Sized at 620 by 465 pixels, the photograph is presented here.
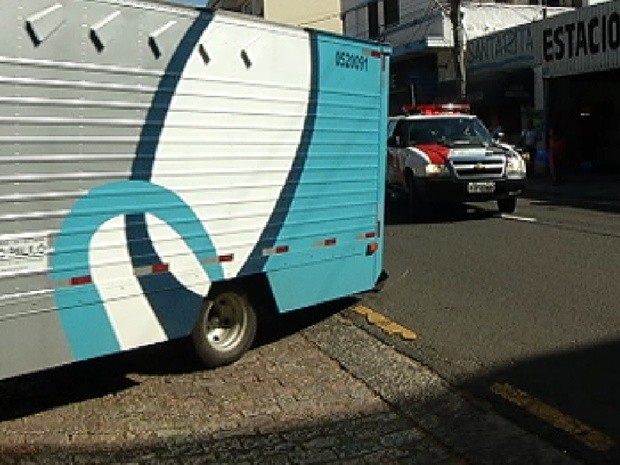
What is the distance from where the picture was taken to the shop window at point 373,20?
37.9m

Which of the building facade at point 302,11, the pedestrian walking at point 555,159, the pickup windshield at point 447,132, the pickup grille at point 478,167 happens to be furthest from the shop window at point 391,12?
the pickup grille at point 478,167

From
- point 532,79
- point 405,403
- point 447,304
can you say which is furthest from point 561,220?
point 532,79

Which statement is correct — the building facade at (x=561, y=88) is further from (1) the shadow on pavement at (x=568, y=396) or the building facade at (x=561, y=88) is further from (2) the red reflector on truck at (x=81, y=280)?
(2) the red reflector on truck at (x=81, y=280)

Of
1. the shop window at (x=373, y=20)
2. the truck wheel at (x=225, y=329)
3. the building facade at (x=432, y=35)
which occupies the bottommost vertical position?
the truck wheel at (x=225, y=329)

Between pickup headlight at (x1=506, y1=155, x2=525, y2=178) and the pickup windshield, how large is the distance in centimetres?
54

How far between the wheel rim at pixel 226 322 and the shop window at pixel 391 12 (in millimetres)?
31549

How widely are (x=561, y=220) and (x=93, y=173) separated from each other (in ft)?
34.7

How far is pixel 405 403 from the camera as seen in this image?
530 centimetres

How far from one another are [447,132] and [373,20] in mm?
24809

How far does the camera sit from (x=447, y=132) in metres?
14.8

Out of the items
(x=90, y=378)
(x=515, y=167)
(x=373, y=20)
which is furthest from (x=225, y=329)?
(x=373, y=20)

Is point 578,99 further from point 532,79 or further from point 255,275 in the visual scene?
point 255,275

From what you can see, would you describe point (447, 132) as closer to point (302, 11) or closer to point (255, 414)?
point (255, 414)

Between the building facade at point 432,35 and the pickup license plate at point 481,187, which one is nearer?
the pickup license plate at point 481,187
